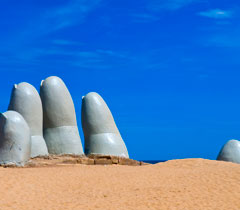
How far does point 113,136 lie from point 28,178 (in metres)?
6.50

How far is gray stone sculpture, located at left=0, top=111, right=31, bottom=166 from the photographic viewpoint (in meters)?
15.6

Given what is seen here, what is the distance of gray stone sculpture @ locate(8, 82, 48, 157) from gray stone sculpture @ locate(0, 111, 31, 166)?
1.96 metres

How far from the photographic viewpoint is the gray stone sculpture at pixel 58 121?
18516mm

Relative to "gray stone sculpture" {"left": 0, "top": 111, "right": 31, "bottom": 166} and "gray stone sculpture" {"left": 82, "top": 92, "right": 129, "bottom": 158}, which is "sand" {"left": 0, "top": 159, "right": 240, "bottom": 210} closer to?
"gray stone sculpture" {"left": 0, "top": 111, "right": 31, "bottom": 166}

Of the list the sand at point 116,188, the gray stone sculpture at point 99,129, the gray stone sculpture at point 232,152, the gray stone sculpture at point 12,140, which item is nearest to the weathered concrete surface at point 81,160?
the gray stone sculpture at point 99,129

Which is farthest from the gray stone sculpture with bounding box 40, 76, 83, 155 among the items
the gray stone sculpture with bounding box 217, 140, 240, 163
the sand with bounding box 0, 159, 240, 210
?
the gray stone sculpture with bounding box 217, 140, 240, 163

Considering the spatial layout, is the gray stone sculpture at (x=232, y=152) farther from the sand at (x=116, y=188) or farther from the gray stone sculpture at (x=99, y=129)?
the gray stone sculpture at (x=99, y=129)

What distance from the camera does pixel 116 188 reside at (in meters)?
12.6

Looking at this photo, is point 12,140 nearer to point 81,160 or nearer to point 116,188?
point 81,160

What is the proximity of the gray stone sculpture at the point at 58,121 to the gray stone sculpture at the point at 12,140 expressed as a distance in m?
2.88

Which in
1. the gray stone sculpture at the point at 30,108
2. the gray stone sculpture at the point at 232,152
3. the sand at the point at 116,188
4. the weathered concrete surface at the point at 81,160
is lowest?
the sand at the point at 116,188

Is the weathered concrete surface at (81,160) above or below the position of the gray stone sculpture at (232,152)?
below

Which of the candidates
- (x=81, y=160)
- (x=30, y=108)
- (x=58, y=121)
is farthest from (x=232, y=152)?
(x=30, y=108)

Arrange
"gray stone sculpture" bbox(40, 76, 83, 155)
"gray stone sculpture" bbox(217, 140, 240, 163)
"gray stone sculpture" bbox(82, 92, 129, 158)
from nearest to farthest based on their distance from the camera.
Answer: "gray stone sculpture" bbox(40, 76, 83, 155) → "gray stone sculpture" bbox(82, 92, 129, 158) → "gray stone sculpture" bbox(217, 140, 240, 163)
